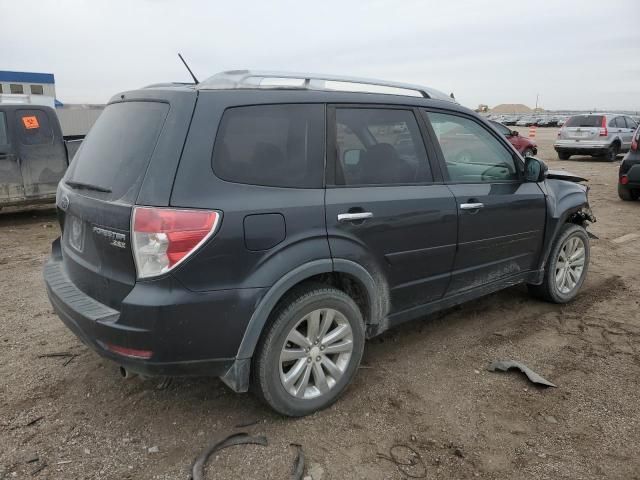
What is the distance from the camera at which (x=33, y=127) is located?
8203 mm

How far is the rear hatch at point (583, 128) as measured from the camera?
18.4 metres

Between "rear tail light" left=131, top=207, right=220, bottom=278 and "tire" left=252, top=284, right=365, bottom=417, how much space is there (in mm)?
602

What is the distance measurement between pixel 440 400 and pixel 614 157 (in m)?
19.2

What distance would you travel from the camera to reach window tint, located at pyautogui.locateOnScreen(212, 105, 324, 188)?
2619mm

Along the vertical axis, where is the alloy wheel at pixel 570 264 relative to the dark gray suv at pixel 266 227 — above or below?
below

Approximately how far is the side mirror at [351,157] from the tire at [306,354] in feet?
2.40

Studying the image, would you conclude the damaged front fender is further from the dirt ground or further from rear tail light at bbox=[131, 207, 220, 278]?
rear tail light at bbox=[131, 207, 220, 278]

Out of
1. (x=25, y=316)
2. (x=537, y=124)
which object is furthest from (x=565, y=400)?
(x=537, y=124)

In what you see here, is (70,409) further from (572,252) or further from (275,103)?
(572,252)

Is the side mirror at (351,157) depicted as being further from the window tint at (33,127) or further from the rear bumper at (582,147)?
the rear bumper at (582,147)

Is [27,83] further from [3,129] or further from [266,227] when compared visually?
[266,227]

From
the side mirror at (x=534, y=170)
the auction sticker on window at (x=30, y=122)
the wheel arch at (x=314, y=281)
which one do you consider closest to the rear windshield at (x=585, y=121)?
the side mirror at (x=534, y=170)

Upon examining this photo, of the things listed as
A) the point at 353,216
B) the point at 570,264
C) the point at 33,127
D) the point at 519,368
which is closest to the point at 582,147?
the point at 570,264

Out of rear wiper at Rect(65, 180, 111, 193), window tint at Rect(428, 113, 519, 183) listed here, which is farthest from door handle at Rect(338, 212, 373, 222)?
rear wiper at Rect(65, 180, 111, 193)
